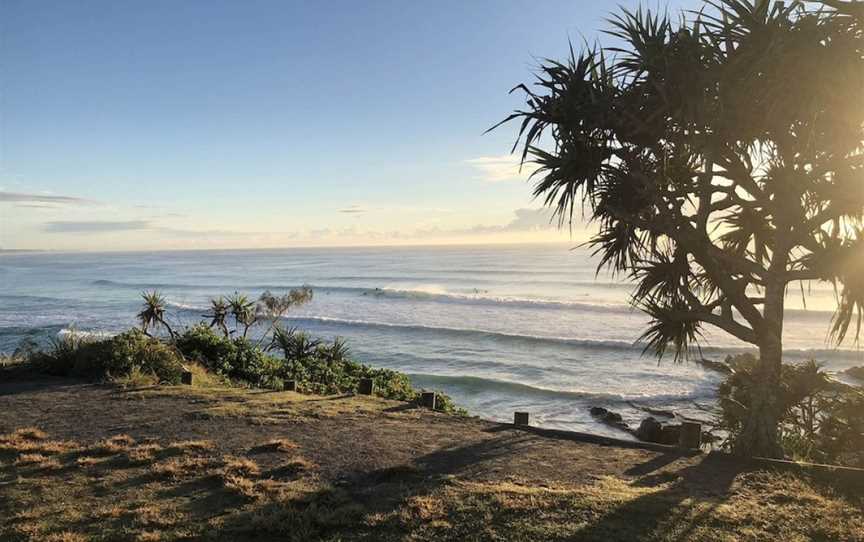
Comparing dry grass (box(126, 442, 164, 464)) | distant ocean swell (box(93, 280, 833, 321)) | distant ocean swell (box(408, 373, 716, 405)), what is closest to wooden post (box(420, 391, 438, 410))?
dry grass (box(126, 442, 164, 464))

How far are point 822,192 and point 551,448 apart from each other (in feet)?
13.6

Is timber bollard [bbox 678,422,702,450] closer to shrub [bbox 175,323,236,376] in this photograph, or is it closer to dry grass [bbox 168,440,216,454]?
dry grass [bbox 168,440,216,454]

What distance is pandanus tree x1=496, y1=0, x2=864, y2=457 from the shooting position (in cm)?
533

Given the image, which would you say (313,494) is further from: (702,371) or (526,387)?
(702,371)

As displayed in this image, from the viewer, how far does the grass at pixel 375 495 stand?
410 cm

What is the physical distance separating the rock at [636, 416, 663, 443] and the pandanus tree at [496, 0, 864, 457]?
5.36 metres

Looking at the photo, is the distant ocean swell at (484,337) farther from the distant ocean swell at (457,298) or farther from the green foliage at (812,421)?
the green foliage at (812,421)

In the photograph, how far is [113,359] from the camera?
10.1 meters

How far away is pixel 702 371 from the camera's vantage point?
20.0 metres

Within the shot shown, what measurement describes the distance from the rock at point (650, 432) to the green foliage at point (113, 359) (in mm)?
10135

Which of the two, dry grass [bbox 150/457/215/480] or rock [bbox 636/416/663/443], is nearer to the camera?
dry grass [bbox 150/457/215/480]

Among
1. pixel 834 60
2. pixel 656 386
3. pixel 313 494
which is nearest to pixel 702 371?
pixel 656 386

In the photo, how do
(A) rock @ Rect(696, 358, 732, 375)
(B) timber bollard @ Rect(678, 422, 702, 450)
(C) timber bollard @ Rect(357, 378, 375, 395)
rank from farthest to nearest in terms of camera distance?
(A) rock @ Rect(696, 358, 732, 375), (C) timber bollard @ Rect(357, 378, 375, 395), (B) timber bollard @ Rect(678, 422, 702, 450)

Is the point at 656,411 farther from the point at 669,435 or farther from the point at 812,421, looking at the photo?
the point at 812,421
